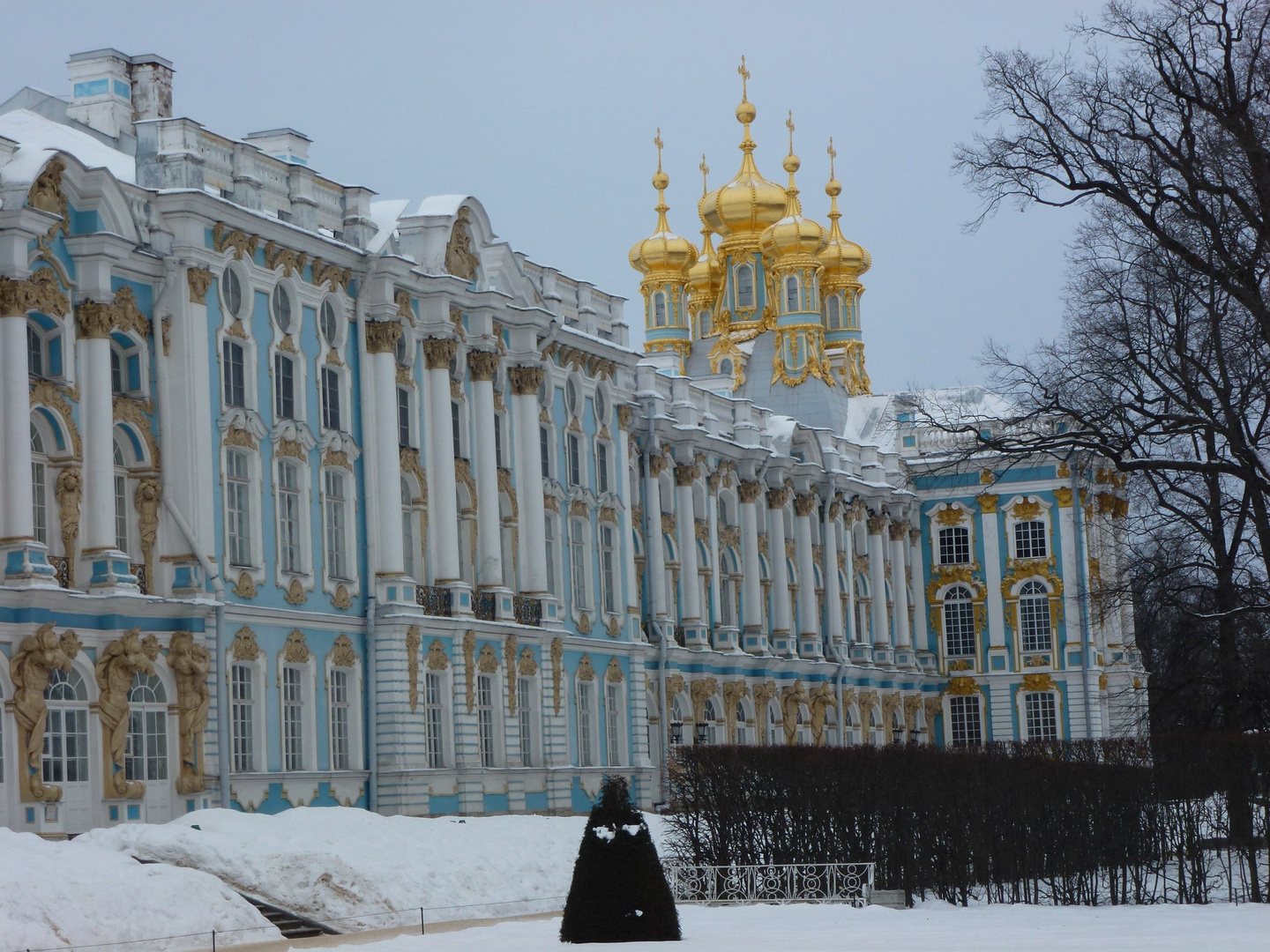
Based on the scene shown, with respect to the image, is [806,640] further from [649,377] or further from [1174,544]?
[1174,544]

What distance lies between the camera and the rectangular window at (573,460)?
43.3 metres

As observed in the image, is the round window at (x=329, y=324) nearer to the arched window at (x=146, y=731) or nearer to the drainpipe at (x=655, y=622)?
the arched window at (x=146, y=731)

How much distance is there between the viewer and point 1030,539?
6600 cm

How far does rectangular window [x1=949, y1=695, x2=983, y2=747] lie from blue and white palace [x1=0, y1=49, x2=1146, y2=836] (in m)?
10.7

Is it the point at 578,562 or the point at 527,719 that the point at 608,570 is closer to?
the point at 578,562

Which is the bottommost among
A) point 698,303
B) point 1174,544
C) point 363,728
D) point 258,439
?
point 363,728

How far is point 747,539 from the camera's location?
54562 mm

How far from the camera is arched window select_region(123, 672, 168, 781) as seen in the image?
98.4 ft

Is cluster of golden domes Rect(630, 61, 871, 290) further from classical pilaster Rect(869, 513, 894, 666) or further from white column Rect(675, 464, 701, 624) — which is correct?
white column Rect(675, 464, 701, 624)

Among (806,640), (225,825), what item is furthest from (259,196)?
(806,640)

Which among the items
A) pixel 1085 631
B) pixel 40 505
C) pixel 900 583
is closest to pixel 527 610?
pixel 40 505

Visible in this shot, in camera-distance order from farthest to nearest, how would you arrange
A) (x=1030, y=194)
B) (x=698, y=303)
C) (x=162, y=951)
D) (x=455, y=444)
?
(x=698, y=303) < (x=455, y=444) < (x=1030, y=194) < (x=162, y=951)

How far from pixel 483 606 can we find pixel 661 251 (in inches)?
1339

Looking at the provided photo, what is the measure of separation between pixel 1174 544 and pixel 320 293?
1368 cm
